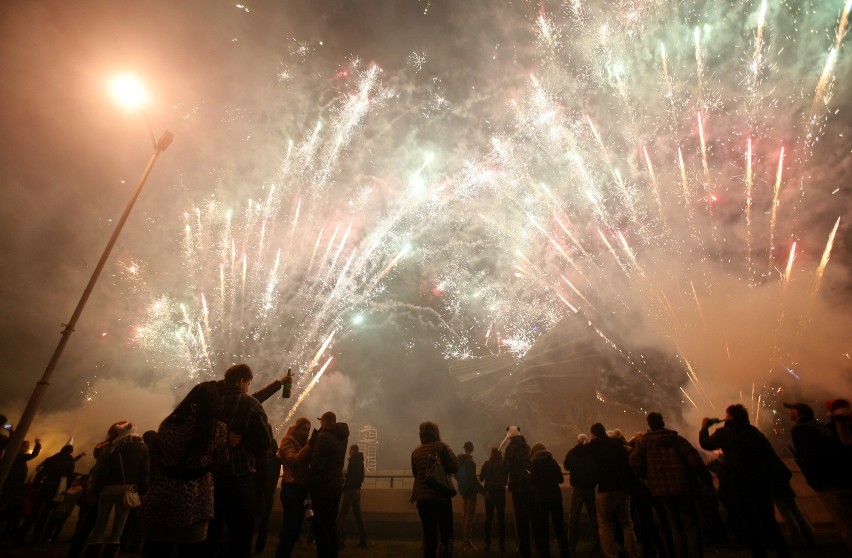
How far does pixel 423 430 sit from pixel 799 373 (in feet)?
116

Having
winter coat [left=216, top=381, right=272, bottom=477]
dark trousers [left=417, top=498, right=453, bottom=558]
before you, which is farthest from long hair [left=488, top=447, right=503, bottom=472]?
winter coat [left=216, top=381, right=272, bottom=477]

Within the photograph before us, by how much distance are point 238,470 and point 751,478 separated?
5.97 metres

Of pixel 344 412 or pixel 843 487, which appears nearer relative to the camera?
pixel 843 487

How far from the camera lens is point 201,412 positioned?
3.11m

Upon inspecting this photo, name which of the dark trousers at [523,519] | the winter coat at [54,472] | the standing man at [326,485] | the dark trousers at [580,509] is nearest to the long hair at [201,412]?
the standing man at [326,485]

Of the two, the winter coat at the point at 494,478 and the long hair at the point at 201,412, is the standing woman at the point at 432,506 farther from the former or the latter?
the winter coat at the point at 494,478

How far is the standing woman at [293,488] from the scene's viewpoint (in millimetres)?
5547

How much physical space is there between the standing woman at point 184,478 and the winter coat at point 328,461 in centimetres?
251

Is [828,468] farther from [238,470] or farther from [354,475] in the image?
[354,475]

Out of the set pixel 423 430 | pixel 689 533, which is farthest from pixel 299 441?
pixel 689 533

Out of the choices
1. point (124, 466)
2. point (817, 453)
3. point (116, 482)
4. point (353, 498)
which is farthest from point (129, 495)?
point (817, 453)

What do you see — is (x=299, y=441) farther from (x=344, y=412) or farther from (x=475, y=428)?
(x=344, y=412)

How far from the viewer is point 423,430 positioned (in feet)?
18.8

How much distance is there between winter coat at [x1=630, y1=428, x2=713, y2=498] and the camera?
548 centimetres
